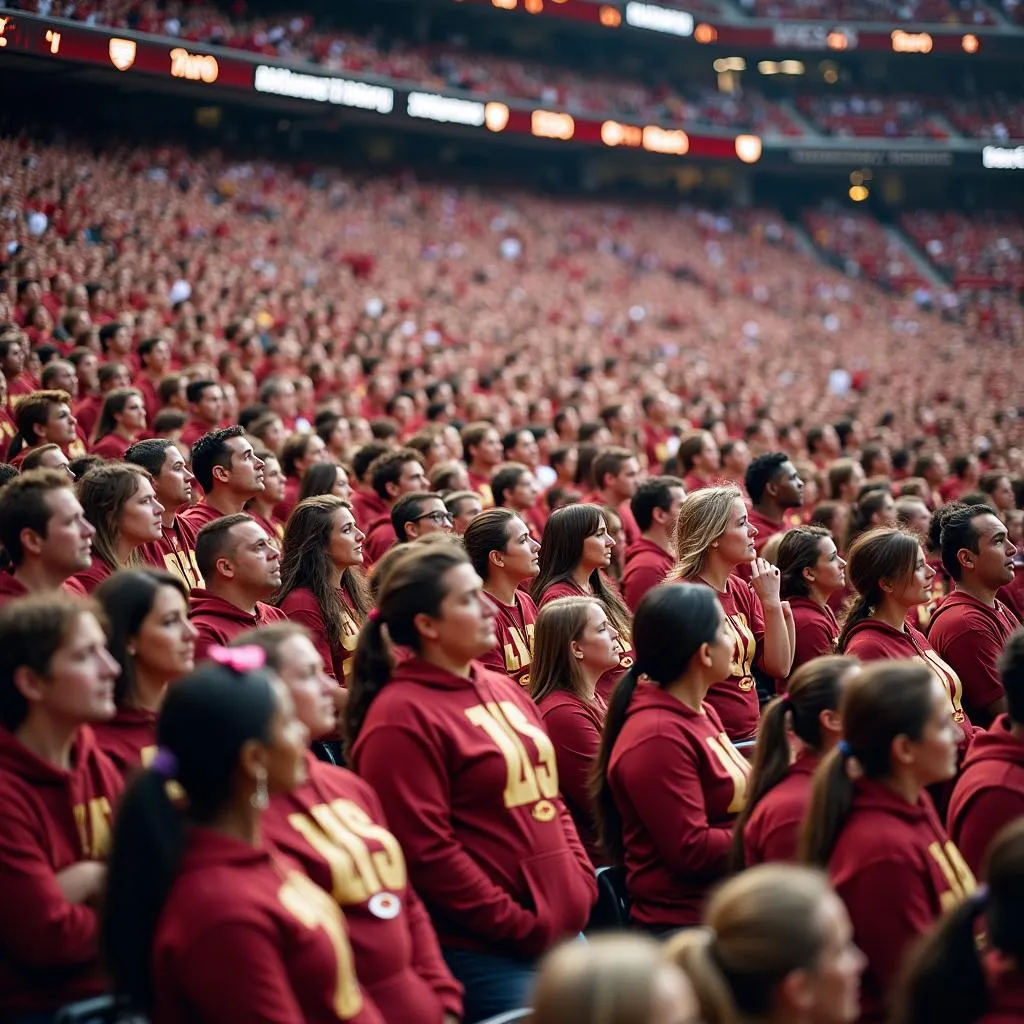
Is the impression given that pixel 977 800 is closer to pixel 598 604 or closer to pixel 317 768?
pixel 598 604

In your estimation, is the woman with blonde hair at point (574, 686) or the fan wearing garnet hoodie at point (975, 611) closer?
the woman with blonde hair at point (574, 686)

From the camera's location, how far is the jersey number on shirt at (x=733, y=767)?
360cm

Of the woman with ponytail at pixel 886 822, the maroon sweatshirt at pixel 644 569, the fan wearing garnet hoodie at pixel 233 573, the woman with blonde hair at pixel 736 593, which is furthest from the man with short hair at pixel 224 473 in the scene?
the woman with ponytail at pixel 886 822

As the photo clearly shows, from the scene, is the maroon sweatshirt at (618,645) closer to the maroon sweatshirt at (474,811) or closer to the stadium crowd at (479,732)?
the stadium crowd at (479,732)

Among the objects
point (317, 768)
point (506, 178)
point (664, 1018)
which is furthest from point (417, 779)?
point (506, 178)

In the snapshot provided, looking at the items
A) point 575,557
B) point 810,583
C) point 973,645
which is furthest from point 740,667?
point 973,645

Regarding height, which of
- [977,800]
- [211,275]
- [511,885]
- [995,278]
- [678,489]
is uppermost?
[995,278]

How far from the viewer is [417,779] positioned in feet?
10.3

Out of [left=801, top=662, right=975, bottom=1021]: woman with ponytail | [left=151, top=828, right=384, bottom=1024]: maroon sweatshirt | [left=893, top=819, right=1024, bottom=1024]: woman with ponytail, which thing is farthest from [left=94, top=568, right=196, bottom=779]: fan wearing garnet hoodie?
[left=893, top=819, right=1024, bottom=1024]: woman with ponytail

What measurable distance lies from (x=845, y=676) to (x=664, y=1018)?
5.48ft

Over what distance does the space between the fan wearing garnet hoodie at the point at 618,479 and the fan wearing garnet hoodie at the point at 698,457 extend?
836 mm

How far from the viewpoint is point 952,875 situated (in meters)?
2.93

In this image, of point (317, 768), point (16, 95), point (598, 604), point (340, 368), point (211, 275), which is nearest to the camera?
point (317, 768)

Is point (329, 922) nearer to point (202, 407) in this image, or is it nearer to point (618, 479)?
point (618, 479)
